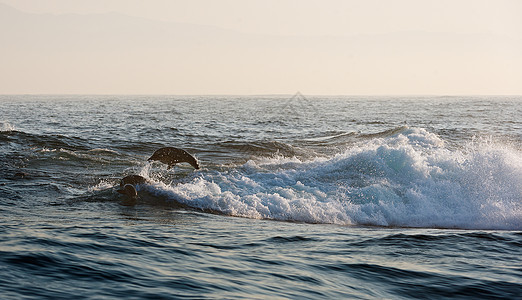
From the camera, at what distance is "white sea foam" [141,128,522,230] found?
12.7 meters

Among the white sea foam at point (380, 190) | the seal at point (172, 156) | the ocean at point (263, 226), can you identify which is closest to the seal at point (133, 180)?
the ocean at point (263, 226)

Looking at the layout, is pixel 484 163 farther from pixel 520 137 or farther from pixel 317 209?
pixel 520 137

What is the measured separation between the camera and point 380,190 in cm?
1426

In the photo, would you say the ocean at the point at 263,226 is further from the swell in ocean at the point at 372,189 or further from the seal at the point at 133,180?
the seal at the point at 133,180

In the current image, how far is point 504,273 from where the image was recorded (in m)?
8.22

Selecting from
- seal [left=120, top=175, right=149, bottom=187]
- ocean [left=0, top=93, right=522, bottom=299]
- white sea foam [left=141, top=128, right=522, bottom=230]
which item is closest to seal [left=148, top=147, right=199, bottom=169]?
ocean [left=0, top=93, right=522, bottom=299]

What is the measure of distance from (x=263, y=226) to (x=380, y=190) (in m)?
4.34

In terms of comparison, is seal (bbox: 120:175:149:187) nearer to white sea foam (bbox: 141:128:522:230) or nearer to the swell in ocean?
the swell in ocean

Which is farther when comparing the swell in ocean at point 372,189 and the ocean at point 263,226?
the swell in ocean at point 372,189

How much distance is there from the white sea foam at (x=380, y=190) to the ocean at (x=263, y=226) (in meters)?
0.05

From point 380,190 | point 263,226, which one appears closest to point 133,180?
point 263,226

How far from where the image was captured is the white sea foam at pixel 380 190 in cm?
1271

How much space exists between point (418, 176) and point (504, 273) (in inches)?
289

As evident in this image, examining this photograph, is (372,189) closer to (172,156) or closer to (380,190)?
(380,190)
